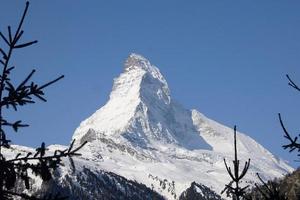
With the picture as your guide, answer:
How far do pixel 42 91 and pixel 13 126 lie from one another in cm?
95

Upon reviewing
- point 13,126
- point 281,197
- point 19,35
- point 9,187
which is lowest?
point 281,197

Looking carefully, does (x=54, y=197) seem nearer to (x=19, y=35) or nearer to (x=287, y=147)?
(x=19, y=35)

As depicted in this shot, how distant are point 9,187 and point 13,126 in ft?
4.21

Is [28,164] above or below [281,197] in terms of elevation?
above

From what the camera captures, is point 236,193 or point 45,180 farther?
point 236,193

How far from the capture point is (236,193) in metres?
15.3

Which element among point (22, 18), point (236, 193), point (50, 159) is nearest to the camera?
point (22, 18)

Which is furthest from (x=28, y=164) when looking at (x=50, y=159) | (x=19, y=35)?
(x=19, y=35)

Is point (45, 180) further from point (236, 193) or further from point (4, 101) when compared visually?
point (236, 193)

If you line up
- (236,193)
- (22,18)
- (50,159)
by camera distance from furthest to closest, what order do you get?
(236,193) < (50,159) < (22,18)

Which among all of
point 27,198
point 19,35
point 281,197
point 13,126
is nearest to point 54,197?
point 27,198

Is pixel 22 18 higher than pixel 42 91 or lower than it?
higher

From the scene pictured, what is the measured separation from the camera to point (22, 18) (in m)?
12.0

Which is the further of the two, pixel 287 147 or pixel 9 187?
pixel 287 147
